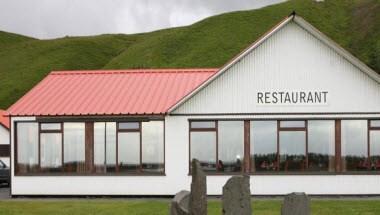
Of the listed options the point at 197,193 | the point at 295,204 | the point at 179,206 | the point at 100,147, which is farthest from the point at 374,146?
the point at 179,206

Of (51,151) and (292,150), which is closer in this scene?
(292,150)

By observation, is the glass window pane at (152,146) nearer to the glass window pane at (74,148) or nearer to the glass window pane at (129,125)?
the glass window pane at (129,125)

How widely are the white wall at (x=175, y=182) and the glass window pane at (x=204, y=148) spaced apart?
28cm

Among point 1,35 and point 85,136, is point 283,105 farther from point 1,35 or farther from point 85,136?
point 1,35

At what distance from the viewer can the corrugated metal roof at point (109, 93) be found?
2650 centimetres

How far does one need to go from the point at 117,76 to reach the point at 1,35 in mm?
113479

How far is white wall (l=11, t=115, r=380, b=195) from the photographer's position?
1006 inches

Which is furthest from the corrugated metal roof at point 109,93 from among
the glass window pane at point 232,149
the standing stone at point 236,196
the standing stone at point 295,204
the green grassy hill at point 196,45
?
the green grassy hill at point 196,45

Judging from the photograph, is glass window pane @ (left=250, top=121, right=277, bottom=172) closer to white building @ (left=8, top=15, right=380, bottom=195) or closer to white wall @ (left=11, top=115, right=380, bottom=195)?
white building @ (left=8, top=15, right=380, bottom=195)

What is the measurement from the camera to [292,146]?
2566 cm

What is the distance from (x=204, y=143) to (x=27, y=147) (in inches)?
280

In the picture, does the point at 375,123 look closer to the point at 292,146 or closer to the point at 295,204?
A: the point at 292,146

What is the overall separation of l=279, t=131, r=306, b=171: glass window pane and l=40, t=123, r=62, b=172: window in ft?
28.8

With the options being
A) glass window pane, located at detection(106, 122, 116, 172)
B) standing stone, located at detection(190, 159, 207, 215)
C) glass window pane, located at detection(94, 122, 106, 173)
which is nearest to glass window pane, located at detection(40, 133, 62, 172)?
glass window pane, located at detection(94, 122, 106, 173)
